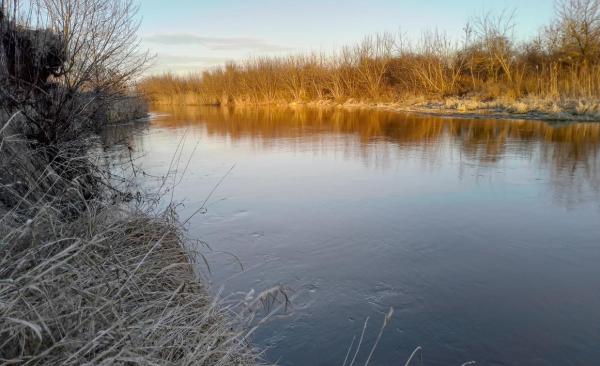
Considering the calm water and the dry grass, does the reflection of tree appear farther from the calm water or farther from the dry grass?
the dry grass

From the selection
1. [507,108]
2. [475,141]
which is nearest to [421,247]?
[475,141]

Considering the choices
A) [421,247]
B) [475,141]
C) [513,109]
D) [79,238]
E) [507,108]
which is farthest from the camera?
[507,108]

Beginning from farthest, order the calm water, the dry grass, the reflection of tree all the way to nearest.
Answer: the reflection of tree → the calm water → the dry grass

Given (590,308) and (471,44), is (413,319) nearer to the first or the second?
(590,308)

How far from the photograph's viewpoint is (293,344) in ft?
11.5

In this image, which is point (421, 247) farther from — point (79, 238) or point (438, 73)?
point (438, 73)

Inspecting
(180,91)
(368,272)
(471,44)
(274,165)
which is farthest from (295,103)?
(368,272)

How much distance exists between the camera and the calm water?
351 centimetres

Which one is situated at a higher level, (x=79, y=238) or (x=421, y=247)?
(x=79, y=238)

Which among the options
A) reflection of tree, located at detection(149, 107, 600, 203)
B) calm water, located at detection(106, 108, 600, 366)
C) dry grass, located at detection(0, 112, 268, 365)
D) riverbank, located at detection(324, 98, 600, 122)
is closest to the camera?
dry grass, located at detection(0, 112, 268, 365)

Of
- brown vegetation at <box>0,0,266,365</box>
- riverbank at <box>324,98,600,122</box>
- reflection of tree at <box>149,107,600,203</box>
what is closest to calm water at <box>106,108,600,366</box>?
reflection of tree at <box>149,107,600,203</box>

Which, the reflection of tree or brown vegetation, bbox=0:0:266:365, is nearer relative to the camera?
brown vegetation, bbox=0:0:266:365

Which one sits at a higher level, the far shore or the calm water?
the far shore

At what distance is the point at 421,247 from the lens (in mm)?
5262
